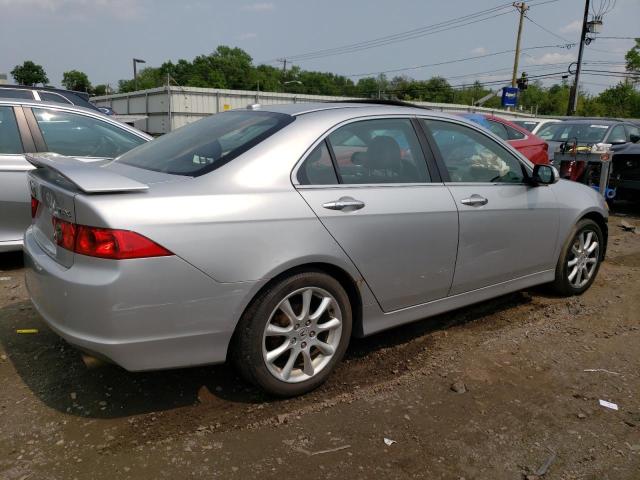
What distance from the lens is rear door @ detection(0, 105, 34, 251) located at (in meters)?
4.70

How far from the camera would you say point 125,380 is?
10.1ft

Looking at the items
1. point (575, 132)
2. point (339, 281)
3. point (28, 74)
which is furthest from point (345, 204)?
point (28, 74)

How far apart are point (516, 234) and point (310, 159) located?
1794mm

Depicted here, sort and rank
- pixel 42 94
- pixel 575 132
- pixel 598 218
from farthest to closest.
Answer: pixel 575 132 → pixel 42 94 → pixel 598 218

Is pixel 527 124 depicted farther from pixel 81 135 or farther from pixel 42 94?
pixel 81 135

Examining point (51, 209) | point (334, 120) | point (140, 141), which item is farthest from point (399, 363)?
point (140, 141)

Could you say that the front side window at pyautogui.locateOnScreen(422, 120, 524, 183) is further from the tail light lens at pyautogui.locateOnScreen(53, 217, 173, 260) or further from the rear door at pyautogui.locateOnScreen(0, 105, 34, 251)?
the rear door at pyautogui.locateOnScreen(0, 105, 34, 251)

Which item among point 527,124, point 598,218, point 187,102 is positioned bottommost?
point 598,218

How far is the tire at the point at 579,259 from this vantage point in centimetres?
445

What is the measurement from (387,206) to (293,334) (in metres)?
0.91

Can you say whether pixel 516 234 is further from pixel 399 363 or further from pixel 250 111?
pixel 250 111

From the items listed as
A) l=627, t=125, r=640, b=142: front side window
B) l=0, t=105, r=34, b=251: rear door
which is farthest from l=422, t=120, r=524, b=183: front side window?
l=627, t=125, r=640, b=142: front side window

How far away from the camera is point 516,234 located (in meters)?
3.83

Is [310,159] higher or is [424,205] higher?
[310,159]
